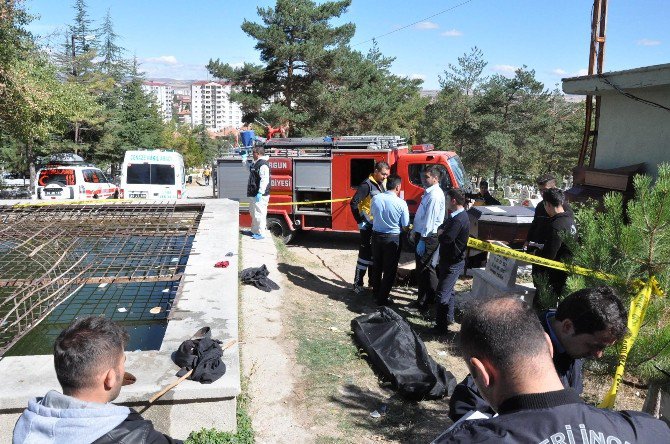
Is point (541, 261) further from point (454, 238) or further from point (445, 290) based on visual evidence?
point (445, 290)

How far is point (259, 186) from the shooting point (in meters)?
9.24

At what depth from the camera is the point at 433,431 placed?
4.18m

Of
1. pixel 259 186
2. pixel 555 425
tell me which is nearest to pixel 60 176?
pixel 259 186

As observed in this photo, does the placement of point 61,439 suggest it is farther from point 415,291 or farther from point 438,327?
point 415,291

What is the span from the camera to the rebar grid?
6.30 m

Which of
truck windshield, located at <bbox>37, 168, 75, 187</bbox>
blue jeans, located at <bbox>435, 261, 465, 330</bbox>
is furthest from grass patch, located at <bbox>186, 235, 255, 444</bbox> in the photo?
truck windshield, located at <bbox>37, 168, 75, 187</bbox>

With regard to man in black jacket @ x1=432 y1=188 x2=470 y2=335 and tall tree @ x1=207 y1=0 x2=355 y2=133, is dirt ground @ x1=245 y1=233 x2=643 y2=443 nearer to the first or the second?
man in black jacket @ x1=432 y1=188 x2=470 y2=335

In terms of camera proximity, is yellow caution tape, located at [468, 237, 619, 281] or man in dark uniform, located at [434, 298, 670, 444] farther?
yellow caution tape, located at [468, 237, 619, 281]

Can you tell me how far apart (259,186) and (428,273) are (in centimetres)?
365

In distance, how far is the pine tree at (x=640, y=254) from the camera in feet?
9.28

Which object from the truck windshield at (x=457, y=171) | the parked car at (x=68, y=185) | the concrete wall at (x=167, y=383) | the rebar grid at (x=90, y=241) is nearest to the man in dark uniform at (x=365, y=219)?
the rebar grid at (x=90, y=241)

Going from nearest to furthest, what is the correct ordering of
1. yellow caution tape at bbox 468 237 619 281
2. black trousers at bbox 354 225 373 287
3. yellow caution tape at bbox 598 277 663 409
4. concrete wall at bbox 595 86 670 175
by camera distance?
yellow caution tape at bbox 598 277 663 409 < yellow caution tape at bbox 468 237 619 281 < concrete wall at bbox 595 86 670 175 < black trousers at bbox 354 225 373 287

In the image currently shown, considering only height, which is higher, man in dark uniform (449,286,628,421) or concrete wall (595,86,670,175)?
concrete wall (595,86,670,175)

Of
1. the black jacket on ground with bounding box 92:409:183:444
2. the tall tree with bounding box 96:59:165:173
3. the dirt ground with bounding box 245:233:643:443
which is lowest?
the dirt ground with bounding box 245:233:643:443
